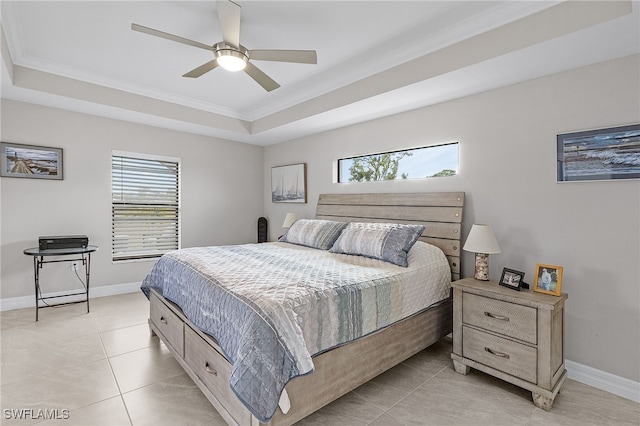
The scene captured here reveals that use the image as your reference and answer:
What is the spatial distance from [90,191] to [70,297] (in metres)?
1.35

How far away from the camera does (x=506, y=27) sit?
2209 millimetres

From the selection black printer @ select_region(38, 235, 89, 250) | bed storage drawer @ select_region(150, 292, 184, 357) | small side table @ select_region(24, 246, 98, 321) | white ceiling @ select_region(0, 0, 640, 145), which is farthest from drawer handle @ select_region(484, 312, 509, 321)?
black printer @ select_region(38, 235, 89, 250)

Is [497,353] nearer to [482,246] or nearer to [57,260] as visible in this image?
[482,246]

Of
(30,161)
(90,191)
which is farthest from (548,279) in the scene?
(30,161)

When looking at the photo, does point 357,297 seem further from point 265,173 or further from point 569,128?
point 265,173

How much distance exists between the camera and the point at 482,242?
2.48 m

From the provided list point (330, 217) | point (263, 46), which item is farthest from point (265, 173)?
point (263, 46)

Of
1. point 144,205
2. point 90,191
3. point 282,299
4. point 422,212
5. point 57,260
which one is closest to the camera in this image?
point 282,299

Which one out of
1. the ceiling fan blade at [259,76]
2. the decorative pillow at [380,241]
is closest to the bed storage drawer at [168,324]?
the decorative pillow at [380,241]

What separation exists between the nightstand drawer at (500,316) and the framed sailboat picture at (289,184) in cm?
298

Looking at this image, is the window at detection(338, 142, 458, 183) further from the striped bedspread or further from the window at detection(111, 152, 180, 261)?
the window at detection(111, 152, 180, 261)

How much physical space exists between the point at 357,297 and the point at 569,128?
2101mm

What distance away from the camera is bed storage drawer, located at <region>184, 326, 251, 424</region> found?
1653 mm

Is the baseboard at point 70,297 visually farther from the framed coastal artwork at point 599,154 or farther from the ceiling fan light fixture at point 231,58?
the framed coastal artwork at point 599,154
